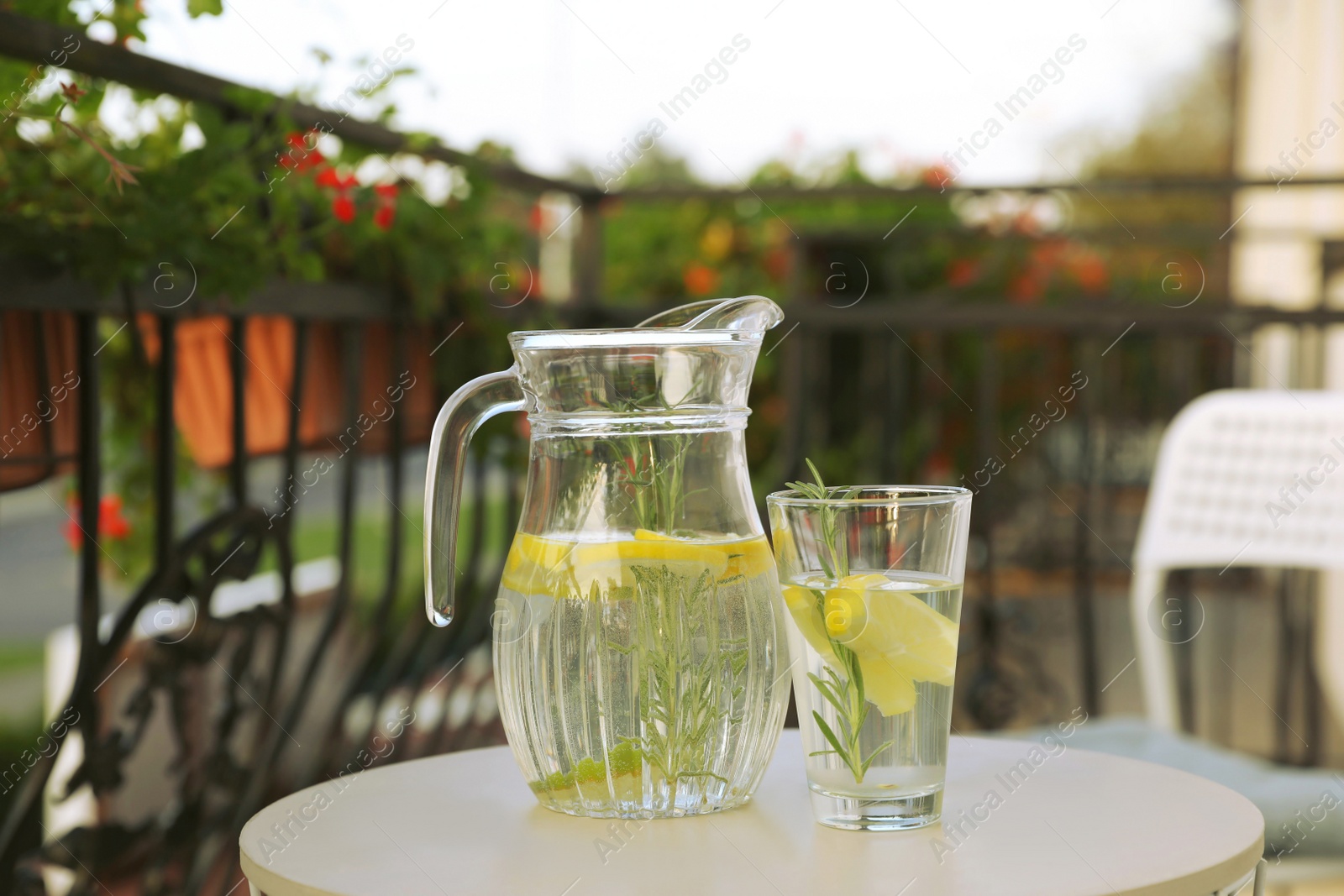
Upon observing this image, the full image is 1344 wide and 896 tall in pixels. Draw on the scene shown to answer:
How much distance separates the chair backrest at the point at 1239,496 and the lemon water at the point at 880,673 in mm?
1208

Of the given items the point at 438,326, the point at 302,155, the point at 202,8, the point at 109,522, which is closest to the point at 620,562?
the point at 202,8

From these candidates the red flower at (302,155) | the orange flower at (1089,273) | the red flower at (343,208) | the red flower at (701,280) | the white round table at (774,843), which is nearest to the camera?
the white round table at (774,843)

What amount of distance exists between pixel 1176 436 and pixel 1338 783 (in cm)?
54

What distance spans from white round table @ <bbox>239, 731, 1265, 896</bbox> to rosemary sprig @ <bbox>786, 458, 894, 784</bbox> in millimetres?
43

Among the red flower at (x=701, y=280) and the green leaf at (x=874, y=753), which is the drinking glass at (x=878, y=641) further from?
the red flower at (x=701, y=280)

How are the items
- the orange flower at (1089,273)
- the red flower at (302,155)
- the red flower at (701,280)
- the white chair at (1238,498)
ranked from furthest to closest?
the orange flower at (1089,273)
the red flower at (701,280)
the white chair at (1238,498)
the red flower at (302,155)

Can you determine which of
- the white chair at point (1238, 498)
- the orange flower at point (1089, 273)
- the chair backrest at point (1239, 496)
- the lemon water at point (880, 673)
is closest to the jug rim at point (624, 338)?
the lemon water at point (880, 673)

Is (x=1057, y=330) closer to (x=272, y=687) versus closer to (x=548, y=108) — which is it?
(x=272, y=687)

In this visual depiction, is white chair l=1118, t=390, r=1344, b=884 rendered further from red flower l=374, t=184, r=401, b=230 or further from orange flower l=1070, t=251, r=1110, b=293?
orange flower l=1070, t=251, r=1110, b=293

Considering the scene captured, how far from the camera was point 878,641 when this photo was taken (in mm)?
644

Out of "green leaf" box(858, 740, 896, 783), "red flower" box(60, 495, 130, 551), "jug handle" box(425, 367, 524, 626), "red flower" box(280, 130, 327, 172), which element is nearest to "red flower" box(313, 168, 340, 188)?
"red flower" box(280, 130, 327, 172)

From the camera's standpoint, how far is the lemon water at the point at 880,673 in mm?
645

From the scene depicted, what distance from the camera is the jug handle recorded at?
72cm

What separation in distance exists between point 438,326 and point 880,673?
4.29ft
